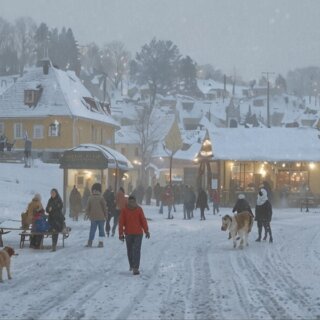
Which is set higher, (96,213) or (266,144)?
(266,144)

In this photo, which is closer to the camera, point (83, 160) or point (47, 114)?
point (83, 160)

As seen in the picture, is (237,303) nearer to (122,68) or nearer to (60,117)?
(60,117)

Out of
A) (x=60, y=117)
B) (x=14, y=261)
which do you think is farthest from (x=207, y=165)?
(x=14, y=261)

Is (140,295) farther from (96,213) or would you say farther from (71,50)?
→ (71,50)

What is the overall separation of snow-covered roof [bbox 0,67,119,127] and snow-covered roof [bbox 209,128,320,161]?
34.7 feet

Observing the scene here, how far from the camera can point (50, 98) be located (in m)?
48.3

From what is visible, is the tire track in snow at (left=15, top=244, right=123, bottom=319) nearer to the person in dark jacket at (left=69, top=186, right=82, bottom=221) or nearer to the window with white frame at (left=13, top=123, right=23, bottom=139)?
the person in dark jacket at (left=69, top=186, right=82, bottom=221)

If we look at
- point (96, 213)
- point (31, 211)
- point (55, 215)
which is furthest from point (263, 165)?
point (55, 215)

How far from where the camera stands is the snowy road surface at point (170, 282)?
9000mm

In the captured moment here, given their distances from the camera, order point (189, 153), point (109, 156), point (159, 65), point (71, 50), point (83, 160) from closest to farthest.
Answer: point (83, 160), point (109, 156), point (189, 153), point (159, 65), point (71, 50)

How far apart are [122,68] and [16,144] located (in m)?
79.0

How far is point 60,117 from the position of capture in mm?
47781

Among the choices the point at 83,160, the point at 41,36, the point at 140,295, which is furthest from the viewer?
the point at 41,36

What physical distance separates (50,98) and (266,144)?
15.8 m
